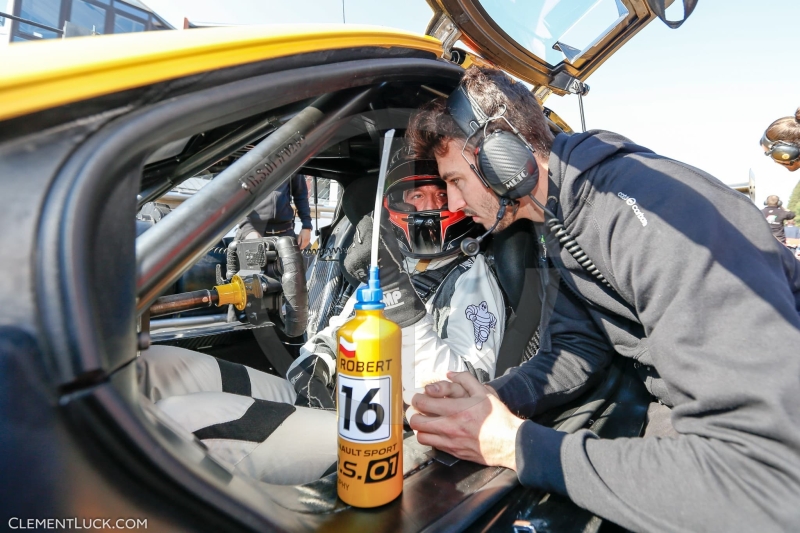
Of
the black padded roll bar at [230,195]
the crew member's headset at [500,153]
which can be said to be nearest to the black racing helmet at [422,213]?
the crew member's headset at [500,153]

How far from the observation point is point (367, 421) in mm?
730

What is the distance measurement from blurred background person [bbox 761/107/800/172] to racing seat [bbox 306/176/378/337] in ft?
8.90

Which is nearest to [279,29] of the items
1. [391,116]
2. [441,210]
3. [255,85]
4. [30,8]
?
[255,85]

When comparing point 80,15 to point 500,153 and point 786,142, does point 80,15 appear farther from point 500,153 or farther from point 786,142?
point 786,142

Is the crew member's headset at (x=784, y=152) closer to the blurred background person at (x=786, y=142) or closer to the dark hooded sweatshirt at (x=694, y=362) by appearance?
the blurred background person at (x=786, y=142)

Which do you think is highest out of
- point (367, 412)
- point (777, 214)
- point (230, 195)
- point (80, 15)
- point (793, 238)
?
point (80, 15)

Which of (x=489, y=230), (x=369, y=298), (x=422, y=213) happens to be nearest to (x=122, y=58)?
(x=369, y=298)

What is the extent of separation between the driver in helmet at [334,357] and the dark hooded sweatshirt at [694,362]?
47cm

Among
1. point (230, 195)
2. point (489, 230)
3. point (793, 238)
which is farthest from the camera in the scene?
point (793, 238)

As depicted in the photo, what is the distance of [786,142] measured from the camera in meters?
2.84

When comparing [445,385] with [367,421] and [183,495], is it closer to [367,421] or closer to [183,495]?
[367,421]

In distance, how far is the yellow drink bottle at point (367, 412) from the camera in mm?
729

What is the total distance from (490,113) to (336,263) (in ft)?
4.22

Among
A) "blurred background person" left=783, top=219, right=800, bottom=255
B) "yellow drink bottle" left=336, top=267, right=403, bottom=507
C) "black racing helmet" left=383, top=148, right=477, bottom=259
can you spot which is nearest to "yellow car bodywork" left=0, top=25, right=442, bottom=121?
"yellow drink bottle" left=336, top=267, right=403, bottom=507
